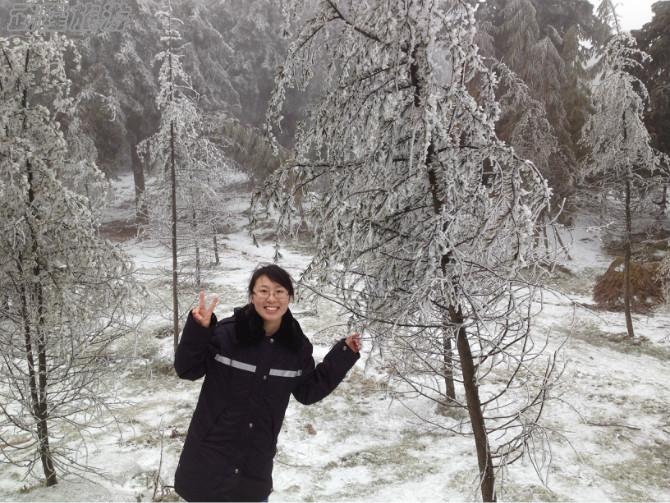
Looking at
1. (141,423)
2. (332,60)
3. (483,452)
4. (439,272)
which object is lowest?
(141,423)

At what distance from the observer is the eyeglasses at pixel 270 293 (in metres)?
2.80

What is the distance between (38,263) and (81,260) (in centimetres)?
43

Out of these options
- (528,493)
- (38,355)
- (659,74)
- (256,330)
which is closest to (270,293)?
(256,330)

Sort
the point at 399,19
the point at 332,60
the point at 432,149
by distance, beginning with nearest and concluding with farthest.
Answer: the point at 399,19 → the point at 432,149 → the point at 332,60

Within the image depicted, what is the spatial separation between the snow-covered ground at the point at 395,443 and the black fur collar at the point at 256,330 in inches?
41.1

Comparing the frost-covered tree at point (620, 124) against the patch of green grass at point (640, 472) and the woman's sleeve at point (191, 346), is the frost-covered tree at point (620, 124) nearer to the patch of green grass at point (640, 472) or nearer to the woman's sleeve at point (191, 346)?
the patch of green grass at point (640, 472)

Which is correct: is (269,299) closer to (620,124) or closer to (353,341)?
(353,341)

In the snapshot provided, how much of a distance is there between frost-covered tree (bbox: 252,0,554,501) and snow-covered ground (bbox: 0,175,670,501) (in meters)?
0.65

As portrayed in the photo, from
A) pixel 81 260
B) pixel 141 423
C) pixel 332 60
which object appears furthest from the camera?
pixel 141 423

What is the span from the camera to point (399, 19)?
3348 mm

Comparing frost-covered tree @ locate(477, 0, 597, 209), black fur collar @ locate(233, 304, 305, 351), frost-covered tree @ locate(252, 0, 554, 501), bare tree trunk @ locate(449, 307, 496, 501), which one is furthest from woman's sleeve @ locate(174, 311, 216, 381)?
frost-covered tree @ locate(477, 0, 597, 209)

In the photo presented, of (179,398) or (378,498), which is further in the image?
(179,398)

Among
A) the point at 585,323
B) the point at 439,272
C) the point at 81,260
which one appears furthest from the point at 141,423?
the point at 585,323

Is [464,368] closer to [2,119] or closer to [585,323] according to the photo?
[2,119]
